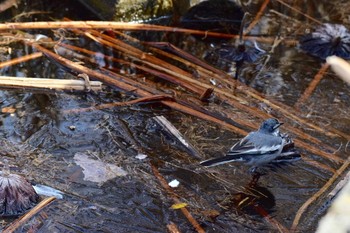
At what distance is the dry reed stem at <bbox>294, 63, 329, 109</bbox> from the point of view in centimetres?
539

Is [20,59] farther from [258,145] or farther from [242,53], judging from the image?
[258,145]

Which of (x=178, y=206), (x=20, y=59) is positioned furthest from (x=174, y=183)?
(x=20, y=59)

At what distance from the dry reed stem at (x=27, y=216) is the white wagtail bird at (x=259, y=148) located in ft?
3.75

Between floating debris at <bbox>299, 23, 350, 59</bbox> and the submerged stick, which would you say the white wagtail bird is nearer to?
the submerged stick

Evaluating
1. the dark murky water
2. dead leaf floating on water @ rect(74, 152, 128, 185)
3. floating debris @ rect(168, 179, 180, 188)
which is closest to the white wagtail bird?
the dark murky water

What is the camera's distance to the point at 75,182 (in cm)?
385

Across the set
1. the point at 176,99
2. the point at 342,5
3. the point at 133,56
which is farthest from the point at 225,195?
the point at 342,5

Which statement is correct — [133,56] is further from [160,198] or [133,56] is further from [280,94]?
[160,198]

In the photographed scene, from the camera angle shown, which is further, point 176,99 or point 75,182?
point 176,99

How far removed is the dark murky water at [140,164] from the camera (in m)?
3.57

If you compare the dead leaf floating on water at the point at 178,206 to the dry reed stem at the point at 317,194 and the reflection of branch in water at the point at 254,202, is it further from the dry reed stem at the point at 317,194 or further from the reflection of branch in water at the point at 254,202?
the dry reed stem at the point at 317,194

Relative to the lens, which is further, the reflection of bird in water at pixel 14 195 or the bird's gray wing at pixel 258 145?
the bird's gray wing at pixel 258 145

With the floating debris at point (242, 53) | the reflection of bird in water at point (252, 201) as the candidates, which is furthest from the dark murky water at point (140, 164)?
the floating debris at point (242, 53)

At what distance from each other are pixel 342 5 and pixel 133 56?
3.80 meters
